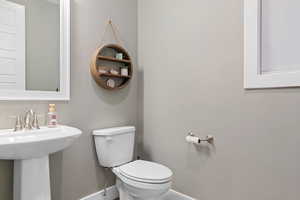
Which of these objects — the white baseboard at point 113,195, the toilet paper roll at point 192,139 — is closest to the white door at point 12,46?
the white baseboard at point 113,195

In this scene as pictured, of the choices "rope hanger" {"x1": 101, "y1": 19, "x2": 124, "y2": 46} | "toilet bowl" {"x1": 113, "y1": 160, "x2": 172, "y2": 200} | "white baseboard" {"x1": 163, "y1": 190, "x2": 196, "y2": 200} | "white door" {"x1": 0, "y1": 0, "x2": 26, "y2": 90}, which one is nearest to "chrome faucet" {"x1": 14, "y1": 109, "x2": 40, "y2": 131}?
"white door" {"x1": 0, "y1": 0, "x2": 26, "y2": 90}

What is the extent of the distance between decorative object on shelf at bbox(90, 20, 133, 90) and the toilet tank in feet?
1.39

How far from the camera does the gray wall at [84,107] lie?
1519 mm

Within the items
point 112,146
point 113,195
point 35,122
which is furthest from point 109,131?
point 113,195

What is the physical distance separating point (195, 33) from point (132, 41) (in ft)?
2.38

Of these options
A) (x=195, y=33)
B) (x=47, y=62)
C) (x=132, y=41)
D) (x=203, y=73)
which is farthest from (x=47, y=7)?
(x=203, y=73)

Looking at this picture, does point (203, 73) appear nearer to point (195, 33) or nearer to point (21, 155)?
point (195, 33)

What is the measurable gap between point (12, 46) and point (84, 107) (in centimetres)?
67

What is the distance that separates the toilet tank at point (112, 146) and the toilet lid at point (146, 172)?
0.15 m

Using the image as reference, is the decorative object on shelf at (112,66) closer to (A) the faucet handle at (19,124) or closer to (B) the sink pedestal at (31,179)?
(A) the faucet handle at (19,124)

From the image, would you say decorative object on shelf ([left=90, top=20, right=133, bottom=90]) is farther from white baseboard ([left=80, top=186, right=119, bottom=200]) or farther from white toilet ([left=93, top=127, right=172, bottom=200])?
white baseboard ([left=80, top=186, right=119, bottom=200])

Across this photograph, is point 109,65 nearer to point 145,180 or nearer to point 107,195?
point 145,180

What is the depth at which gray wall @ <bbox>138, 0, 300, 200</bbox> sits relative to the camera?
1267mm

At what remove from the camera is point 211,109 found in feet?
5.15
